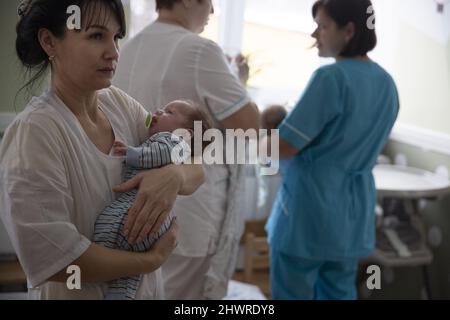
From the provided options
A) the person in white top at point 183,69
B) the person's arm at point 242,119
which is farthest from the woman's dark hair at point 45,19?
the person's arm at point 242,119

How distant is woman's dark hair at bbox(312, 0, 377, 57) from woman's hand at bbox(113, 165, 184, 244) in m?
0.36

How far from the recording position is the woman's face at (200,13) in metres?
0.67

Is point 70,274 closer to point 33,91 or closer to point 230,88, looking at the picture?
point 33,91

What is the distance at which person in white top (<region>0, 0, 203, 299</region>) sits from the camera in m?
0.51

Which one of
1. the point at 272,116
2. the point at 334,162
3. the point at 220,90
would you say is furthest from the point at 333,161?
the point at 220,90

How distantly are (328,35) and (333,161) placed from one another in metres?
0.45

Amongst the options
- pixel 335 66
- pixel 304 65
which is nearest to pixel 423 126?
pixel 335 66

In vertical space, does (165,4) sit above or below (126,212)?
above

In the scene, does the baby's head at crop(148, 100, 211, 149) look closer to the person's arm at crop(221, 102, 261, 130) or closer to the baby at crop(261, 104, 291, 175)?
the person's arm at crop(221, 102, 261, 130)

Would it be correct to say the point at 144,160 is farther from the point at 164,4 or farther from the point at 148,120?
the point at 164,4

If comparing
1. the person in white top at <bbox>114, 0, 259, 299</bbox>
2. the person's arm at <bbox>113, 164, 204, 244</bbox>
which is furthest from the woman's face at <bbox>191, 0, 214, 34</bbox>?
the person's arm at <bbox>113, 164, 204, 244</bbox>

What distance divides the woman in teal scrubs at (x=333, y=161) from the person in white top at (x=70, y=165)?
1.22ft

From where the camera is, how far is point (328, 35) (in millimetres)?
775

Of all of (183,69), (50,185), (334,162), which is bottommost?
(334,162)
